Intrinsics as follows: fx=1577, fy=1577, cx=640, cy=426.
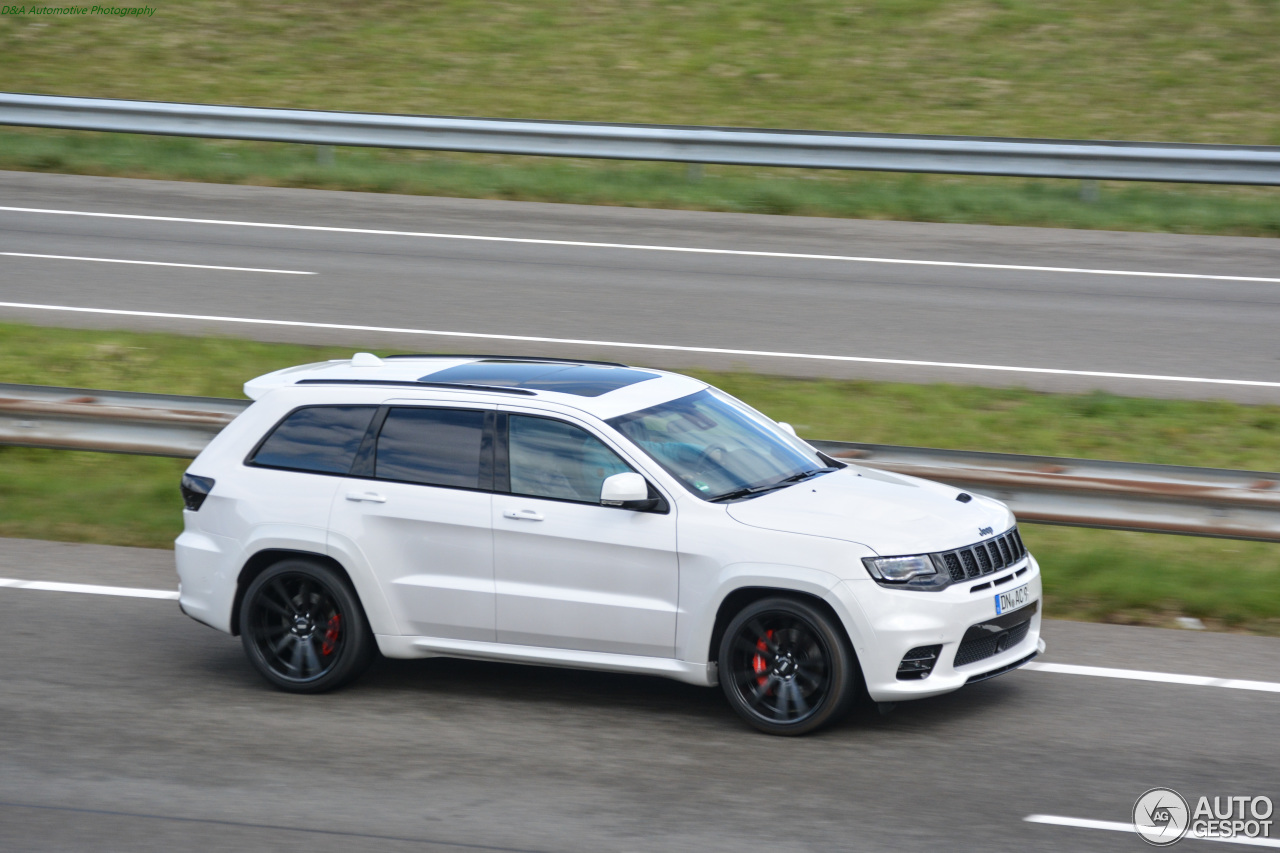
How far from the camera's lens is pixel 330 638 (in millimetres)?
7652

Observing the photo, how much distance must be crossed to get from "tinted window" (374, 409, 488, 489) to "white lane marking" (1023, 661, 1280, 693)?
3015 mm

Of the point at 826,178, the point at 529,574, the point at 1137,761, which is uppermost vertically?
the point at 826,178

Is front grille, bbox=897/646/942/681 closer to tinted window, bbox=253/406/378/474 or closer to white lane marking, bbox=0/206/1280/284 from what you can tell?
tinted window, bbox=253/406/378/474

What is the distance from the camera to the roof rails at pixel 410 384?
24.9 ft

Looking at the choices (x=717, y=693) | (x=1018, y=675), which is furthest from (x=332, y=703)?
(x=1018, y=675)

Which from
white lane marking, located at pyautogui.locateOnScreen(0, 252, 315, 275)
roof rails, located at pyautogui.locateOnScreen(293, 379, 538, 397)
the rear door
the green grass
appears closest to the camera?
the rear door

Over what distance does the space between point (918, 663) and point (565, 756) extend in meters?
1.56

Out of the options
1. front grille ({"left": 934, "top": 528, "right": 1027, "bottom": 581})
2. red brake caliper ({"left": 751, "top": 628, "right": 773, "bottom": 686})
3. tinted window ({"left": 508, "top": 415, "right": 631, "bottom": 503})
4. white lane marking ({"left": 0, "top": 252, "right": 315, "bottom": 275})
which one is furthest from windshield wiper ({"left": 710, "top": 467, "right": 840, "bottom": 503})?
white lane marking ({"left": 0, "top": 252, "right": 315, "bottom": 275})

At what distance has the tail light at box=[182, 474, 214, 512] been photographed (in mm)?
7883

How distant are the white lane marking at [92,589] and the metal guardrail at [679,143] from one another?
42.7 feet

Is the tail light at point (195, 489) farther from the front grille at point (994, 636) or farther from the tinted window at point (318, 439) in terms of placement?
the front grille at point (994, 636)

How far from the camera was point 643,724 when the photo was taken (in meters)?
7.14

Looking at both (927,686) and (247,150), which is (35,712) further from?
(247,150)

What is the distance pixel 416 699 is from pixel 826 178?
15824mm
